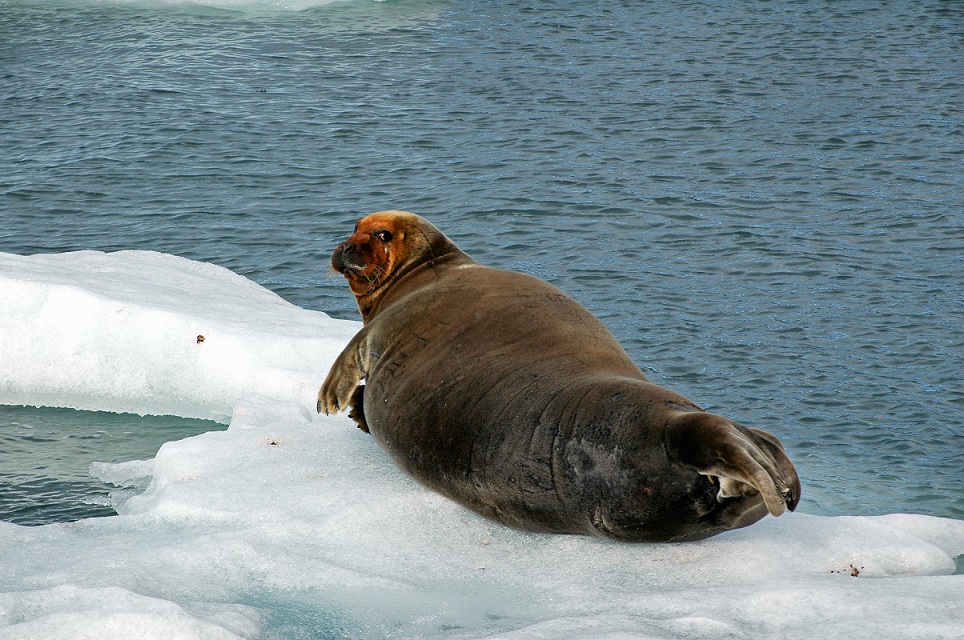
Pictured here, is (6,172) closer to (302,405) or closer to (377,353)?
(302,405)

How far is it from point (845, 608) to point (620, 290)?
5656 mm

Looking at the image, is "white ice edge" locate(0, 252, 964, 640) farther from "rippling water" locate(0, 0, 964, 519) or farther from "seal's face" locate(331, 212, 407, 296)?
"rippling water" locate(0, 0, 964, 519)

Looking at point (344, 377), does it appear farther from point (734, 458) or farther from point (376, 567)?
point (734, 458)

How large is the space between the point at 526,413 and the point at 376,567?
2.21ft

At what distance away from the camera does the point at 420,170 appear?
12.1 m

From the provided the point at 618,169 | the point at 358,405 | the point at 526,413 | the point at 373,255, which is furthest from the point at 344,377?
the point at 618,169

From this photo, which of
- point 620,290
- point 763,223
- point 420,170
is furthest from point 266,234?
point 763,223

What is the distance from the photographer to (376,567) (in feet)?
12.6

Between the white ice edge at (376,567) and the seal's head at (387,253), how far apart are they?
0.63 meters

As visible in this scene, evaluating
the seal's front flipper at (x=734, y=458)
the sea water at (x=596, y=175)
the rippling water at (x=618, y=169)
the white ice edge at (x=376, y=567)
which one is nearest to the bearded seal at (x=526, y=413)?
the seal's front flipper at (x=734, y=458)

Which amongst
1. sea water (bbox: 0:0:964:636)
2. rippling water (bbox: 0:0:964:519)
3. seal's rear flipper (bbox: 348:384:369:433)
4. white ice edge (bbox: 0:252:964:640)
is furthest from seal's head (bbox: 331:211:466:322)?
rippling water (bbox: 0:0:964:519)

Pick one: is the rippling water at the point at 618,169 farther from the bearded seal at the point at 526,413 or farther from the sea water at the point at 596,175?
the bearded seal at the point at 526,413

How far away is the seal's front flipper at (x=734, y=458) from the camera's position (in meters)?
3.25

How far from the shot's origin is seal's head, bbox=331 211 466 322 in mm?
5277
